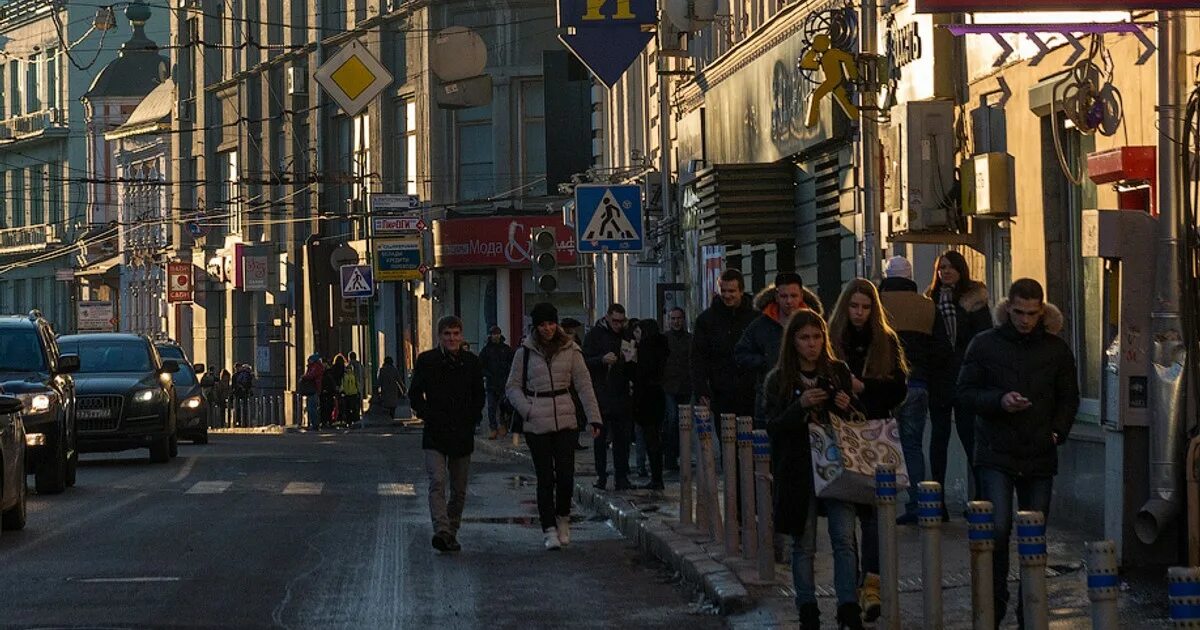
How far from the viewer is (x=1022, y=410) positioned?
10016 millimetres

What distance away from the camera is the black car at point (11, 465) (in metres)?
16.5

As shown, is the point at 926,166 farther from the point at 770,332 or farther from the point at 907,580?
the point at 907,580

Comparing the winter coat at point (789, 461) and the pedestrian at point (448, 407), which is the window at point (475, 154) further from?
the winter coat at point (789, 461)

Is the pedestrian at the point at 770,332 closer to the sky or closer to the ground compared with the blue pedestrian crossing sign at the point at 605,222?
closer to the ground

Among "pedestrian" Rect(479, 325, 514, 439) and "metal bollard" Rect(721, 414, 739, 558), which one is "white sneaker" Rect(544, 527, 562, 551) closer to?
"metal bollard" Rect(721, 414, 739, 558)

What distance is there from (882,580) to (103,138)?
240 ft

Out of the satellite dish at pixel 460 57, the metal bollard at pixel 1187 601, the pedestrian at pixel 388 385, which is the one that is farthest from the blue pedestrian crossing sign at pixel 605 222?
the pedestrian at pixel 388 385

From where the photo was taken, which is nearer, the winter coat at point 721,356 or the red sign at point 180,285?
the winter coat at point 721,356

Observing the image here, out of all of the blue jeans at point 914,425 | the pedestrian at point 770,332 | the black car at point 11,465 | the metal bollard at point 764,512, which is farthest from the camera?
the black car at point 11,465

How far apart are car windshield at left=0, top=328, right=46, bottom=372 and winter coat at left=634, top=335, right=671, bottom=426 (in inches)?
248

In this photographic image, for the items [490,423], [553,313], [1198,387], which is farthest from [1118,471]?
[490,423]

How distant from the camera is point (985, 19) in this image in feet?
56.9

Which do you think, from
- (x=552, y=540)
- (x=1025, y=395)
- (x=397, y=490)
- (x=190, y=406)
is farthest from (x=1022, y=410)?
(x=190, y=406)

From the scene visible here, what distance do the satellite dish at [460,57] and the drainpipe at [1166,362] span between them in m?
34.9
